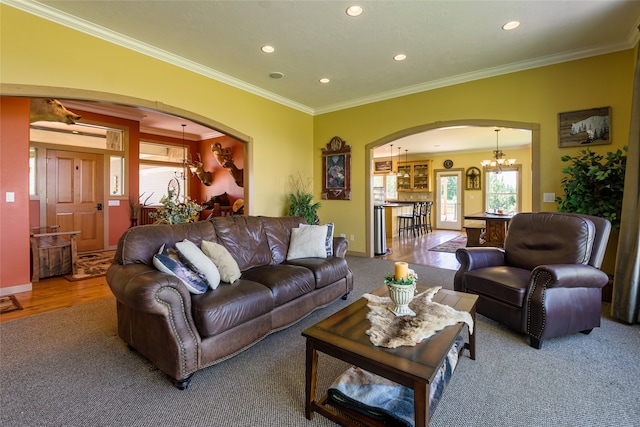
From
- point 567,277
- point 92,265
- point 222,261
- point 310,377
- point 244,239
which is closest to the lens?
point 310,377

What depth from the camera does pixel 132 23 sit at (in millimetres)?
3166

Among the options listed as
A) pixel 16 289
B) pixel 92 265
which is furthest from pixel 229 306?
pixel 92 265

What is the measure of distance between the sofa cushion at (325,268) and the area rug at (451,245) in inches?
158

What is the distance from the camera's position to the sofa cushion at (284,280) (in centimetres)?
250

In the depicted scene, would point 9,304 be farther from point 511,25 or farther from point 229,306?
Result: point 511,25

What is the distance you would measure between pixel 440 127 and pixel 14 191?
20.1 ft

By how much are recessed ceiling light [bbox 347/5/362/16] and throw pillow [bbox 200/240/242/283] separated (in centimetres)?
263

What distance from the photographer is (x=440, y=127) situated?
191 inches

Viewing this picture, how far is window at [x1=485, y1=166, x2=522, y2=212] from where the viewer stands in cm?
945

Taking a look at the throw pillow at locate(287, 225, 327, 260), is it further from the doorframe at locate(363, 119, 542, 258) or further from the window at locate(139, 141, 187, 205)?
the window at locate(139, 141, 187, 205)

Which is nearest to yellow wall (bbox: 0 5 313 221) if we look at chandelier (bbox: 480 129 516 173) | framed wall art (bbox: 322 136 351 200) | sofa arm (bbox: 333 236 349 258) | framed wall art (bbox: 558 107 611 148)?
framed wall art (bbox: 322 136 351 200)

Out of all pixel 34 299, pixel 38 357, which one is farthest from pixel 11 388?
pixel 34 299

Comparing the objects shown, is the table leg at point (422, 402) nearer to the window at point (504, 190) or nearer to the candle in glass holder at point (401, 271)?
the candle in glass holder at point (401, 271)

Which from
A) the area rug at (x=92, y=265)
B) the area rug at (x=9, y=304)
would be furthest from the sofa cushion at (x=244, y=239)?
the area rug at (x=92, y=265)
